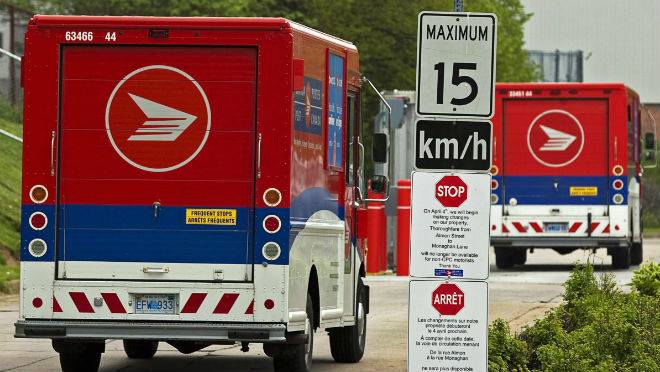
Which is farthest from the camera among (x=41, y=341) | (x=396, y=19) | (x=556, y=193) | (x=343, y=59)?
(x=396, y=19)

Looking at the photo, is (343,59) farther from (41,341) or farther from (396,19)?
(396,19)

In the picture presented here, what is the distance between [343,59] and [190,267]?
96.6 inches

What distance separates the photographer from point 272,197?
1292cm

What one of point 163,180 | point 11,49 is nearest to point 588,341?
point 163,180

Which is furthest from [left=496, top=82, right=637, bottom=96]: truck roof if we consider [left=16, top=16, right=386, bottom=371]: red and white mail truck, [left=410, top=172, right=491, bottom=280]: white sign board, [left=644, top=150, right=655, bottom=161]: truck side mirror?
[left=410, top=172, right=491, bottom=280]: white sign board

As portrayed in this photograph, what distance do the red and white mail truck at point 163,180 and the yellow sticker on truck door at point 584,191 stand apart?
17.5 meters

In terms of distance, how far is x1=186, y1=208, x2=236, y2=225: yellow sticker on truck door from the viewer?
514 inches

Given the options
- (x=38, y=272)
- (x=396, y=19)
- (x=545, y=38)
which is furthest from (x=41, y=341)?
(x=545, y=38)

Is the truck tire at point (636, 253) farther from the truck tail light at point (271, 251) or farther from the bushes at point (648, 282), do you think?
the truck tail light at point (271, 251)

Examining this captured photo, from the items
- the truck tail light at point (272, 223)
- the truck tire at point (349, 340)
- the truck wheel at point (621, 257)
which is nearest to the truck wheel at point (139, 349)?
the truck tire at point (349, 340)

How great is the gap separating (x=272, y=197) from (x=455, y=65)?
299 centimetres

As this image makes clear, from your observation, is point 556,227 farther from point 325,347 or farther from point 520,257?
point 325,347

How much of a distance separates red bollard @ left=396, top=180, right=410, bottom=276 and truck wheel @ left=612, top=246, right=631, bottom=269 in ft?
14.0

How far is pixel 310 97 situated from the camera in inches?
534
